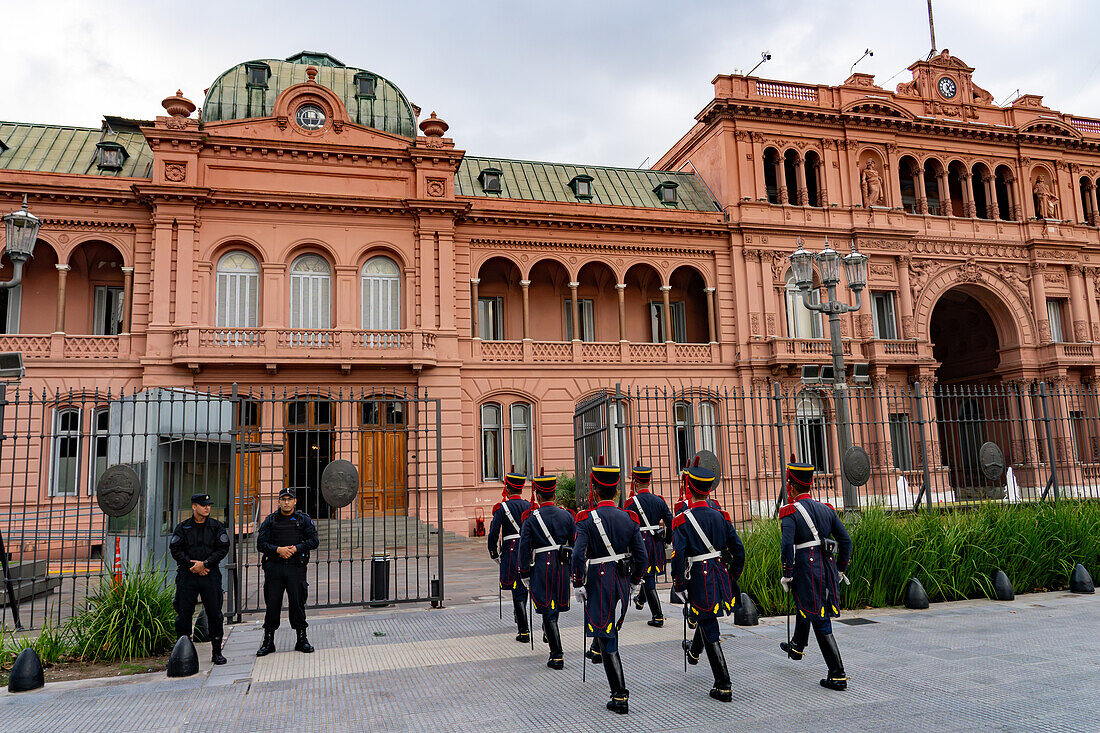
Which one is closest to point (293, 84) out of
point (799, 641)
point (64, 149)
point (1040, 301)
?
point (64, 149)

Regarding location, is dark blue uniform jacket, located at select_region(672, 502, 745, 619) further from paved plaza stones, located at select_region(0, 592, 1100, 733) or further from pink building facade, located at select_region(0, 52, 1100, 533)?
pink building facade, located at select_region(0, 52, 1100, 533)

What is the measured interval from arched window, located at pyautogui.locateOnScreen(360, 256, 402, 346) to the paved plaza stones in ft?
49.2

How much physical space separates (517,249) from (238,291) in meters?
8.92

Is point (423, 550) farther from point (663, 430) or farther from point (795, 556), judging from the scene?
point (795, 556)

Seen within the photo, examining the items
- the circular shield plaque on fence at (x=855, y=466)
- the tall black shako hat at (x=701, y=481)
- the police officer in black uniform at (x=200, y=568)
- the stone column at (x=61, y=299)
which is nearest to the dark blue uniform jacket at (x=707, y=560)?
the tall black shako hat at (x=701, y=481)

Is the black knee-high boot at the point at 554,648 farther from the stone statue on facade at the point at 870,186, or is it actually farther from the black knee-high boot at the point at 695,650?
the stone statue on facade at the point at 870,186

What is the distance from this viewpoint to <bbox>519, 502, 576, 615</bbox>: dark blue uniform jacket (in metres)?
7.98

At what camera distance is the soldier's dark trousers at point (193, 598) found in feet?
27.4

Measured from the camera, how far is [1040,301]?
98.0 feet

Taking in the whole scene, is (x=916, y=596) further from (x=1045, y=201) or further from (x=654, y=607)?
(x=1045, y=201)

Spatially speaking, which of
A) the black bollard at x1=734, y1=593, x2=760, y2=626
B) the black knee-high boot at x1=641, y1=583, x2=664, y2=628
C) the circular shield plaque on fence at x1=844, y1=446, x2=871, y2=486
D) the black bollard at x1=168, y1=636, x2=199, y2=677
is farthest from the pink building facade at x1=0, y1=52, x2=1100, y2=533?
the black bollard at x1=734, y1=593, x2=760, y2=626

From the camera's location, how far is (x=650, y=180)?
98.7 feet

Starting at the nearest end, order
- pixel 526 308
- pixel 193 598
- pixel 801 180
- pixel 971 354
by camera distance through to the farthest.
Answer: pixel 193 598, pixel 526 308, pixel 801 180, pixel 971 354

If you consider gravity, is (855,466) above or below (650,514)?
above
